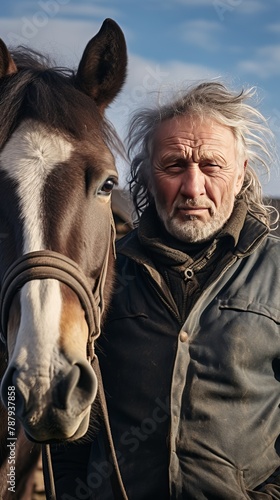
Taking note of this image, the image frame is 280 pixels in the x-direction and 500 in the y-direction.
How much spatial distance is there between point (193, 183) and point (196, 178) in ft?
0.11

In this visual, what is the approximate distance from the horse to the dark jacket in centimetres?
29

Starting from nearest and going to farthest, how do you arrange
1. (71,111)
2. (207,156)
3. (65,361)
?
1. (65,361)
2. (71,111)
3. (207,156)

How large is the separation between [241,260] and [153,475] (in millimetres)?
1027

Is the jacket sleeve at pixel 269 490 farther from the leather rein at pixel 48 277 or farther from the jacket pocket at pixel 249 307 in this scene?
the leather rein at pixel 48 277

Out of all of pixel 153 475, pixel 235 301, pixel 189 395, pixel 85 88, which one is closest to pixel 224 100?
pixel 85 88

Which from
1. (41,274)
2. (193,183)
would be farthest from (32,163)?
(193,183)

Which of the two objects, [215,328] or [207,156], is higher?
[207,156]

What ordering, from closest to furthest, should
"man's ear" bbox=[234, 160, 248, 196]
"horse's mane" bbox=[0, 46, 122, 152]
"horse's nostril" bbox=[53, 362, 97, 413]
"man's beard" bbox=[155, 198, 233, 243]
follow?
1. "horse's nostril" bbox=[53, 362, 97, 413]
2. "horse's mane" bbox=[0, 46, 122, 152]
3. "man's beard" bbox=[155, 198, 233, 243]
4. "man's ear" bbox=[234, 160, 248, 196]

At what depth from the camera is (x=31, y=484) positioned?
3.53 metres

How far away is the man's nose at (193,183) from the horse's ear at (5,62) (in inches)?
37.1

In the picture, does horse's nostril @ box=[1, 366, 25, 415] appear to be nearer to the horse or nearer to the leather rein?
the horse

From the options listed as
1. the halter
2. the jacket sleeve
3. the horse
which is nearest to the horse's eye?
the horse

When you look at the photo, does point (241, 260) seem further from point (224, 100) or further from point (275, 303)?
point (224, 100)

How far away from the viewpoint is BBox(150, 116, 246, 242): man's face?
3.67 meters
